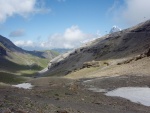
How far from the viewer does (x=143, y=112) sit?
82.5 ft

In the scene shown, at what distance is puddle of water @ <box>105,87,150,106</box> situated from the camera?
32125mm

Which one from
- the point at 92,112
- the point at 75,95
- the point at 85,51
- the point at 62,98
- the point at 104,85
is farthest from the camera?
the point at 85,51

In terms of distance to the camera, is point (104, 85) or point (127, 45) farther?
point (127, 45)

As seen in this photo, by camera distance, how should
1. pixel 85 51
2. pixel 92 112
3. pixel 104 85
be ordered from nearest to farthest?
pixel 92 112
pixel 104 85
pixel 85 51

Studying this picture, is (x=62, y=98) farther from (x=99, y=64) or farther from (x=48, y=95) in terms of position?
(x=99, y=64)

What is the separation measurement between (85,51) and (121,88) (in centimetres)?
15833

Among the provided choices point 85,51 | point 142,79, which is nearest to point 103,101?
point 142,79

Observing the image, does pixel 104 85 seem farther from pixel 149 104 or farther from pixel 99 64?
pixel 99 64

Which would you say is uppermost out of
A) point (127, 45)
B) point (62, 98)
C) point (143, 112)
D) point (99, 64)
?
point (127, 45)

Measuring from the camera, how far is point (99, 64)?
111438mm

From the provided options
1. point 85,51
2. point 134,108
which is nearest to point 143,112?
point 134,108

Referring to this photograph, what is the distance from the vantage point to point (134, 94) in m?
34.2

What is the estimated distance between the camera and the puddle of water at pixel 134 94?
105 ft

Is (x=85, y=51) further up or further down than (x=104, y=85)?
further up
